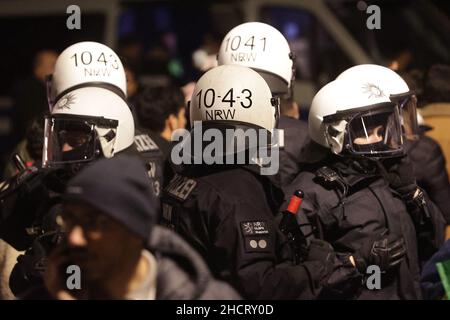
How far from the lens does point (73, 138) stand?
5.29 meters

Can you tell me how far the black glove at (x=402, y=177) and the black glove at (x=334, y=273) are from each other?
0.57 metres

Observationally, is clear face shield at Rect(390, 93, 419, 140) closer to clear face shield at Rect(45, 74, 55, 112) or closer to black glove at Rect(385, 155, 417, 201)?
black glove at Rect(385, 155, 417, 201)

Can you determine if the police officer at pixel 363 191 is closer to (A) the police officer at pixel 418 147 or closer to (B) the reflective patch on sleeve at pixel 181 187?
(A) the police officer at pixel 418 147

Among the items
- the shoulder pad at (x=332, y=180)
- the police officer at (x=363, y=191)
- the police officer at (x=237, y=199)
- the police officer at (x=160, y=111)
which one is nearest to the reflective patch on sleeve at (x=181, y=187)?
the police officer at (x=237, y=199)

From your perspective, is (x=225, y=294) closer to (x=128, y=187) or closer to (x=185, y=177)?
(x=128, y=187)

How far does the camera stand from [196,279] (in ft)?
12.1

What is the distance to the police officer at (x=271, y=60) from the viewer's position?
20.1 feet

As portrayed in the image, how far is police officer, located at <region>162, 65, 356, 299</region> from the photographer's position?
14.9 ft

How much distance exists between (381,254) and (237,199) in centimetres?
77

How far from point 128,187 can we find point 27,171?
6.47ft

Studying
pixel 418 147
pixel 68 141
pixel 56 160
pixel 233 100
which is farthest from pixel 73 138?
pixel 418 147

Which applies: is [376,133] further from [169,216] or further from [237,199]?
[169,216]
